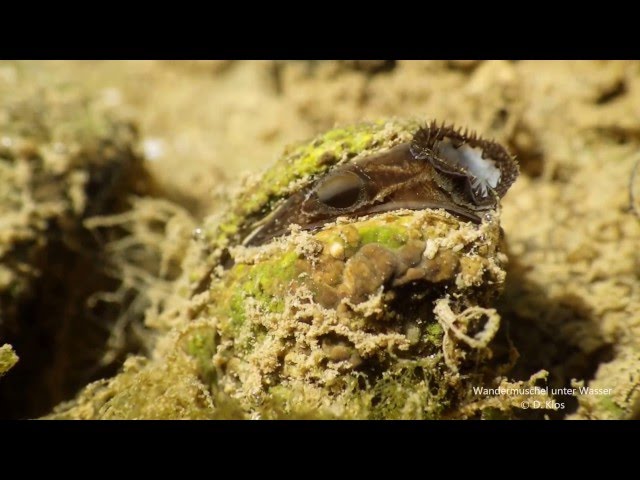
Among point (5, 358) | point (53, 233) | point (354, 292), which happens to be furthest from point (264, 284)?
point (53, 233)

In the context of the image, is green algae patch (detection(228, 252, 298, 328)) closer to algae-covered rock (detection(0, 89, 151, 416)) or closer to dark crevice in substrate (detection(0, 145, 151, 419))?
dark crevice in substrate (detection(0, 145, 151, 419))

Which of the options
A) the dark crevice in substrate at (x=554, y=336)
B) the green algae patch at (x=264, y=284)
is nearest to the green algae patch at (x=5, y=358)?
the green algae patch at (x=264, y=284)

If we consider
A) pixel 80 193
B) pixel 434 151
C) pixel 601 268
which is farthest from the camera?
pixel 80 193

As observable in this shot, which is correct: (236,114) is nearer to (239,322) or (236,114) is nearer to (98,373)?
(98,373)

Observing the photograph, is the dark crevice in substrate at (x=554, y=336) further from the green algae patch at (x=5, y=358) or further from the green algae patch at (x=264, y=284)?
the green algae patch at (x=5, y=358)

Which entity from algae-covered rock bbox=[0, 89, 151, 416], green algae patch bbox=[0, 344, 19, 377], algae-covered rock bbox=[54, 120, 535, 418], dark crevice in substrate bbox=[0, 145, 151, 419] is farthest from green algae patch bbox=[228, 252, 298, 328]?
algae-covered rock bbox=[0, 89, 151, 416]

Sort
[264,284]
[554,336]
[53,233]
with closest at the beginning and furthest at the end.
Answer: [264,284]
[554,336]
[53,233]

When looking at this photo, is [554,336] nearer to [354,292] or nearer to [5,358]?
[354,292]
